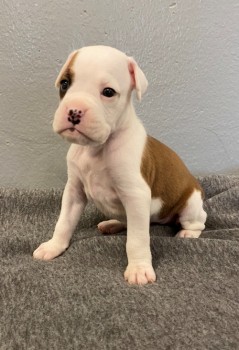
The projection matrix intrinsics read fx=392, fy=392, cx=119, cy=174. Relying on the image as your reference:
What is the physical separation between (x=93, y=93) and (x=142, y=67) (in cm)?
81

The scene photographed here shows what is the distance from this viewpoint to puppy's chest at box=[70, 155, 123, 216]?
1.26 metres

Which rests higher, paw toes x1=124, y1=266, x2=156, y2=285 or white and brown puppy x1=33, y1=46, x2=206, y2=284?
white and brown puppy x1=33, y1=46, x2=206, y2=284

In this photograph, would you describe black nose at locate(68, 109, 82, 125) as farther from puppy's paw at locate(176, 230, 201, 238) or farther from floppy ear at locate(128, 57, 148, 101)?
puppy's paw at locate(176, 230, 201, 238)

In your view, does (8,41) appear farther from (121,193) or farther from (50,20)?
(121,193)

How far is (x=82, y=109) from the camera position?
3.36ft

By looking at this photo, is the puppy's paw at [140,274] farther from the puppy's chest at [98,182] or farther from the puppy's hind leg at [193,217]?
the puppy's hind leg at [193,217]

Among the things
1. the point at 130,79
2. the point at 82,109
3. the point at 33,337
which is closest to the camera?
the point at 33,337

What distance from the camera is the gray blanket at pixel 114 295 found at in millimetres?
914

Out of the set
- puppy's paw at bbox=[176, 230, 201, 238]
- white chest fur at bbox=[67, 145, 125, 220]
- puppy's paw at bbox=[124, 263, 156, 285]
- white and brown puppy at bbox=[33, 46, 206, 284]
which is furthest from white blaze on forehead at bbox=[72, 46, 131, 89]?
puppy's paw at bbox=[176, 230, 201, 238]

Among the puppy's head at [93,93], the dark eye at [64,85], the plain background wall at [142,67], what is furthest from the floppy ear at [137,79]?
the plain background wall at [142,67]

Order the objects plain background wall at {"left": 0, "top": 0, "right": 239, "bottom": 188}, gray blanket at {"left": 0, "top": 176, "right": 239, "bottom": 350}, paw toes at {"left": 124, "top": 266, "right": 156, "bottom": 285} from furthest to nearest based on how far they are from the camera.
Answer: plain background wall at {"left": 0, "top": 0, "right": 239, "bottom": 188} → paw toes at {"left": 124, "top": 266, "right": 156, "bottom": 285} → gray blanket at {"left": 0, "top": 176, "right": 239, "bottom": 350}

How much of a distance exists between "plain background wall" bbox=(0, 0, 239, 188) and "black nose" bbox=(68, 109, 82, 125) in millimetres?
772

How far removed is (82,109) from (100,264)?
0.53 meters

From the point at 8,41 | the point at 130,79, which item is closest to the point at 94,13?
the point at 8,41
